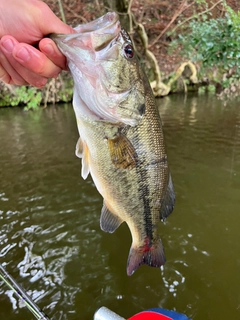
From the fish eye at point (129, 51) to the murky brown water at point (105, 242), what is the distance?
2236mm

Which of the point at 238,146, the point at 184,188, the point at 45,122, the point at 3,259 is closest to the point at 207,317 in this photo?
the point at 3,259

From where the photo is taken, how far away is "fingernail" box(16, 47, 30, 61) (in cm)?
149

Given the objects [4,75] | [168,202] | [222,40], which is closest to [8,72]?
[4,75]

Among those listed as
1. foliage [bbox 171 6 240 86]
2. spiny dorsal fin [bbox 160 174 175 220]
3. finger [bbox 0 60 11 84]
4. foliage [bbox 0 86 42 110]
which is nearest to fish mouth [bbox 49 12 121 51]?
finger [bbox 0 60 11 84]

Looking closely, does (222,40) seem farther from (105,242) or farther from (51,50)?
(51,50)

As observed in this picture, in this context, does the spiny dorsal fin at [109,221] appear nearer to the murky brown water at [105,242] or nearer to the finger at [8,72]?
the finger at [8,72]

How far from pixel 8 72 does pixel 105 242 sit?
2525 millimetres

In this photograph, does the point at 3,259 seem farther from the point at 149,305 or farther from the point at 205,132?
the point at 205,132

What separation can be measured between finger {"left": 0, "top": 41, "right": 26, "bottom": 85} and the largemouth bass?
1.02ft

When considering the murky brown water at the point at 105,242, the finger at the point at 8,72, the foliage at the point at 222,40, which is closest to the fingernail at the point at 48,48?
the finger at the point at 8,72

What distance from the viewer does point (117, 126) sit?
164 centimetres

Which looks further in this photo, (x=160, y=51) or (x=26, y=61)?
(x=160, y=51)

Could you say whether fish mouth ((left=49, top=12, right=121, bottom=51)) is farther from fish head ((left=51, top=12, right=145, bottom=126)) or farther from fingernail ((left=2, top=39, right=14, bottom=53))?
fingernail ((left=2, top=39, right=14, bottom=53))

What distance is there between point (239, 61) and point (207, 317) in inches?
245
